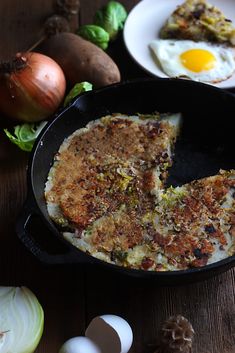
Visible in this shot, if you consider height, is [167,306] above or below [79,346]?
below

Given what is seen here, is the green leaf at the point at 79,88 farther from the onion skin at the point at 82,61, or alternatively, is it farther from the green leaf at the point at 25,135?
the green leaf at the point at 25,135

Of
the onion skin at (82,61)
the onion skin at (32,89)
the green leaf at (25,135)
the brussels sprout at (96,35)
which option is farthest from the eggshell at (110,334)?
the brussels sprout at (96,35)

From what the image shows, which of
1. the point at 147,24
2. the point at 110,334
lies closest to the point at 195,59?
the point at 147,24

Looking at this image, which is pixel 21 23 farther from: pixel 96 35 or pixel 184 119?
pixel 184 119

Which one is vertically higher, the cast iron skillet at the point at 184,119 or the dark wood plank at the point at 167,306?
the cast iron skillet at the point at 184,119

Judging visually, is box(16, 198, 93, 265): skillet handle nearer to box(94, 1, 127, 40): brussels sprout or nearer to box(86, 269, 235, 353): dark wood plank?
box(86, 269, 235, 353): dark wood plank
